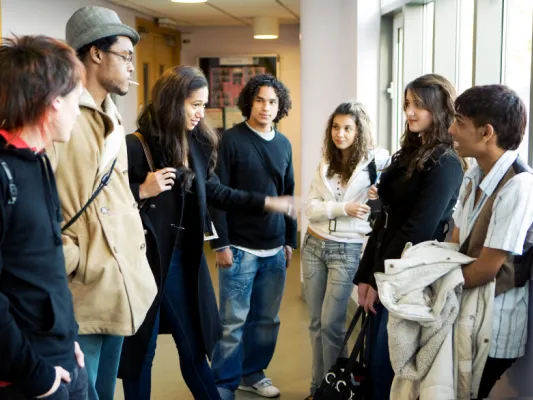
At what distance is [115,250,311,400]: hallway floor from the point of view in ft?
11.8

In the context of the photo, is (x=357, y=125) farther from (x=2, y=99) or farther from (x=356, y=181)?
(x=2, y=99)

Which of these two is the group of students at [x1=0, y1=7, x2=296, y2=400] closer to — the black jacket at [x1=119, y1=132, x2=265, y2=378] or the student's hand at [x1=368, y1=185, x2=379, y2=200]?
the black jacket at [x1=119, y1=132, x2=265, y2=378]

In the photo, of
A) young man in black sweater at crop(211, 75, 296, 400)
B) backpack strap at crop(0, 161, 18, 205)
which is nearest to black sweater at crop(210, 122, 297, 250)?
young man in black sweater at crop(211, 75, 296, 400)

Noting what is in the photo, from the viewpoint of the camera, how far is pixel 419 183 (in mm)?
2568

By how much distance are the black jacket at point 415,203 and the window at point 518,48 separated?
0.47 metres

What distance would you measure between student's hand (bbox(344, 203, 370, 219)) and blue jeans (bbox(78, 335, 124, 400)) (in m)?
1.38

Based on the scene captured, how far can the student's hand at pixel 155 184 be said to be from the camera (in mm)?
2465

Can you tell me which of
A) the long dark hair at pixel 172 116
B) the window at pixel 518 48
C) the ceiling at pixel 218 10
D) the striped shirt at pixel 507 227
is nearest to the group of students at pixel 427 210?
the striped shirt at pixel 507 227

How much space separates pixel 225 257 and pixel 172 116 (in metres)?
0.88

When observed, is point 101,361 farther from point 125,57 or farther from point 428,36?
point 428,36

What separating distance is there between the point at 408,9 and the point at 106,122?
273 centimetres

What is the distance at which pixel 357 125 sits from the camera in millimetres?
3264

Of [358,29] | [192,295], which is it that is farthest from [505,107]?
[358,29]

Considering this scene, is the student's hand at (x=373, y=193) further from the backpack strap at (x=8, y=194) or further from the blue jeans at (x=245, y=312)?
the backpack strap at (x=8, y=194)
